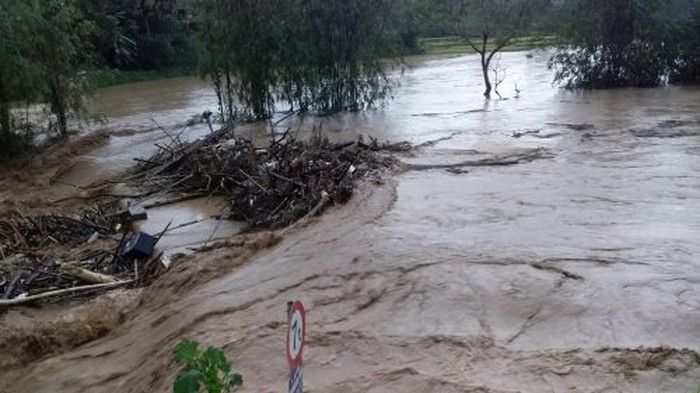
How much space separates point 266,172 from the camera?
9352 millimetres

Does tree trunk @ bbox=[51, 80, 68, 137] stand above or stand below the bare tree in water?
below

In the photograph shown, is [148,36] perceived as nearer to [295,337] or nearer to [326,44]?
[326,44]

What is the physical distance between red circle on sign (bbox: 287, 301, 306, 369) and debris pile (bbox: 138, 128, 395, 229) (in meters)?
5.52

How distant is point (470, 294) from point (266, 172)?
468 cm

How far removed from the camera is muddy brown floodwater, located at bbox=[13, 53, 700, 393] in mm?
4152

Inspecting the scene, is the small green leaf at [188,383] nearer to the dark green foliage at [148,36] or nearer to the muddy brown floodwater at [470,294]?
the muddy brown floodwater at [470,294]

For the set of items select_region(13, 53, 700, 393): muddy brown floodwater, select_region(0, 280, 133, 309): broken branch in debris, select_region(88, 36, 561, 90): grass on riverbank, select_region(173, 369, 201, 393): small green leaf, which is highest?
select_region(88, 36, 561, 90): grass on riverbank

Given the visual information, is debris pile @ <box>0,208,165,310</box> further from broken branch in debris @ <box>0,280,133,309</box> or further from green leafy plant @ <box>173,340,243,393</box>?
green leafy plant @ <box>173,340,243,393</box>

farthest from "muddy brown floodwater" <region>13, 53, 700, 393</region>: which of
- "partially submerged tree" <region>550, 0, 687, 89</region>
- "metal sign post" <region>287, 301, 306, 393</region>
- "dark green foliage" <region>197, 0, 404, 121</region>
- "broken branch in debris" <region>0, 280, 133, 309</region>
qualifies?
"partially submerged tree" <region>550, 0, 687, 89</region>

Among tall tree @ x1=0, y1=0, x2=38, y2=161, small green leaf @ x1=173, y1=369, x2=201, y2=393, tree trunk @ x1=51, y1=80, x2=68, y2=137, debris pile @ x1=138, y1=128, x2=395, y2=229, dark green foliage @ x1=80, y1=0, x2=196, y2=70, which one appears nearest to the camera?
small green leaf @ x1=173, y1=369, x2=201, y2=393

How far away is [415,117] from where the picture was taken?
15578mm

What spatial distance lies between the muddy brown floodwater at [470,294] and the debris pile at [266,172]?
0.56 m

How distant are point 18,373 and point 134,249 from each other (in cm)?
215

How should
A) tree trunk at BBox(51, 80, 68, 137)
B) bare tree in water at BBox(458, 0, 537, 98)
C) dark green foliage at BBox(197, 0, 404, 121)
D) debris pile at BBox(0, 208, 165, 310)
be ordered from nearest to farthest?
debris pile at BBox(0, 208, 165, 310) → tree trunk at BBox(51, 80, 68, 137) → dark green foliage at BBox(197, 0, 404, 121) → bare tree in water at BBox(458, 0, 537, 98)
